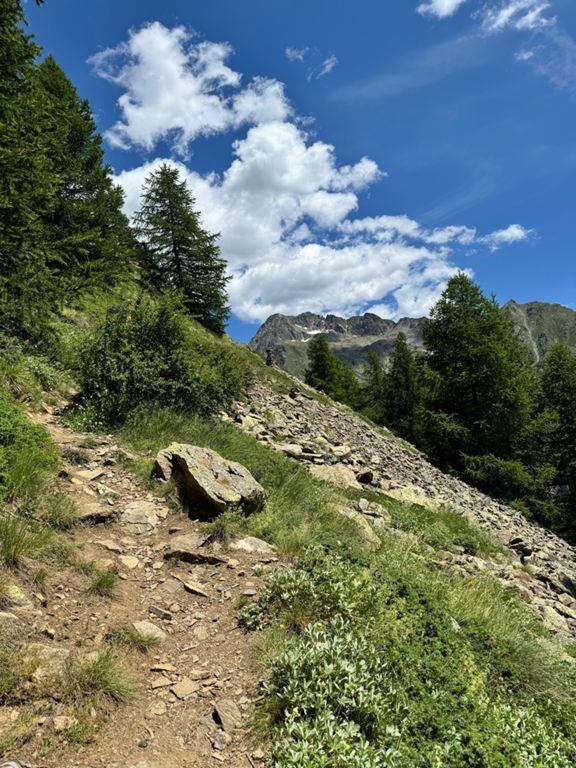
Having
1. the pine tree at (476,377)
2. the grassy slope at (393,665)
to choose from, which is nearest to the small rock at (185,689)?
the grassy slope at (393,665)

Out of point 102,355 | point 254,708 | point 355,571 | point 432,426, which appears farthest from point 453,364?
point 254,708

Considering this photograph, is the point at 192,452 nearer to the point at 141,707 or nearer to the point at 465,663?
the point at 141,707

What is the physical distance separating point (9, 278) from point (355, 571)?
8852 millimetres

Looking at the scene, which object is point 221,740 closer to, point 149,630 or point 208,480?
point 149,630

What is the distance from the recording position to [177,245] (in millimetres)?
28516

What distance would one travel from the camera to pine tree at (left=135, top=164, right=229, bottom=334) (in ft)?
92.6

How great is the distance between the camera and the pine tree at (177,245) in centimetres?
2823

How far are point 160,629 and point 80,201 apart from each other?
18852mm

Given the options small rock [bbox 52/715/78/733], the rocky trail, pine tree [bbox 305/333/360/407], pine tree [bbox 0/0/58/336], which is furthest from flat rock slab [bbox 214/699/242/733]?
pine tree [bbox 305/333/360/407]

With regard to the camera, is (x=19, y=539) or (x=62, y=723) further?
(x=19, y=539)

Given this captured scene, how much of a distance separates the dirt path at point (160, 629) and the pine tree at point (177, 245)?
23.4 meters

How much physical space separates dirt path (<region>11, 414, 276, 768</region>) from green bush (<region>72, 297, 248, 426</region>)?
2.78m

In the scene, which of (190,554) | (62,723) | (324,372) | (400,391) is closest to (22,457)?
(190,554)

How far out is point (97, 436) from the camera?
8500 millimetres
